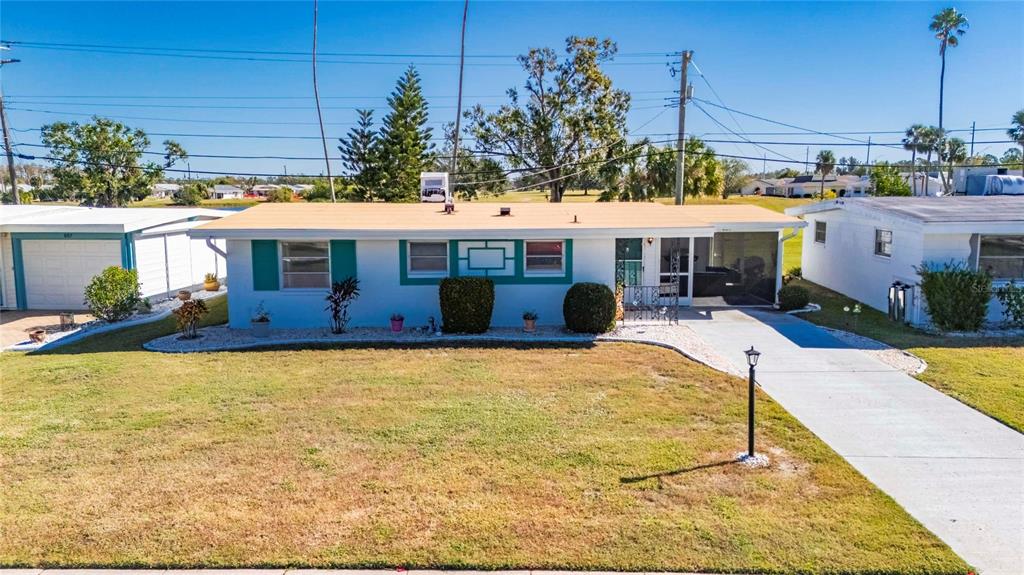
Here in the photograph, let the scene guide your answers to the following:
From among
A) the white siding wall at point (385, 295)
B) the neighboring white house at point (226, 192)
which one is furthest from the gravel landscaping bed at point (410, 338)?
the neighboring white house at point (226, 192)

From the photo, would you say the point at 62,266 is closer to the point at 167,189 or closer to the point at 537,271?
the point at 537,271

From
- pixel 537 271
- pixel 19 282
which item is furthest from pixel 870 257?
pixel 19 282

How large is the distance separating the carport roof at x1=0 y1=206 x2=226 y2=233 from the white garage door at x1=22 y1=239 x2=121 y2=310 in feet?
1.60

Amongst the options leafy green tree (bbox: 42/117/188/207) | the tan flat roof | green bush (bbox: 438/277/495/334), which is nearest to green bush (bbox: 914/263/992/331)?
the tan flat roof

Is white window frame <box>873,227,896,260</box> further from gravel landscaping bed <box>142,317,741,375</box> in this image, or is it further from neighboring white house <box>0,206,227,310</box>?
neighboring white house <box>0,206,227,310</box>

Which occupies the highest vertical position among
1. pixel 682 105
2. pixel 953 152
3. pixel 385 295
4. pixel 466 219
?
pixel 953 152

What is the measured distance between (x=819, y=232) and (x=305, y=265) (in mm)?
15134

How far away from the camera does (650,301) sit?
15.8 m

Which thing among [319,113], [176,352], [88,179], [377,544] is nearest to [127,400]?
[176,352]

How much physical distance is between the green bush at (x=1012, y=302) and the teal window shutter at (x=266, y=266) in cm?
1498

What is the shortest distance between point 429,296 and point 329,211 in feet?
12.1

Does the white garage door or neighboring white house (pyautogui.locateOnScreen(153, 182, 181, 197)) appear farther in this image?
neighboring white house (pyautogui.locateOnScreen(153, 182, 181, 197))

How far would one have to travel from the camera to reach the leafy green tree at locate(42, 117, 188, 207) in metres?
38.1

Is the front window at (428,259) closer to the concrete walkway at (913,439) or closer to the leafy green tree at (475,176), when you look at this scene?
the concrete walkway at (913,439)
